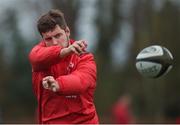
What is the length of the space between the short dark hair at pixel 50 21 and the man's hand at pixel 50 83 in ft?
2.13

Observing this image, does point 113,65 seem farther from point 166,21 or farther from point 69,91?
point 69,91

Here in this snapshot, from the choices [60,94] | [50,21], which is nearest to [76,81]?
[60,94]

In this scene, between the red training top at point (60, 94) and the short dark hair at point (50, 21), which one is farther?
the short dark hair at point (50, 21)

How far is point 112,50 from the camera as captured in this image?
127ft

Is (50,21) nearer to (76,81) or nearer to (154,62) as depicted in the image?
(76,81)

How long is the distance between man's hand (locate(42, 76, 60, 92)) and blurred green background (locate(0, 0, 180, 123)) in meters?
21.1

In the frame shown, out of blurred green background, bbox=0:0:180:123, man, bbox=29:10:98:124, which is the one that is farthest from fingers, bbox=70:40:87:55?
blurred green background, bbox=0:0:180:123

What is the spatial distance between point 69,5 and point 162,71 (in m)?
27.9

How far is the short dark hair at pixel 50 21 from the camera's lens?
22.8 ft

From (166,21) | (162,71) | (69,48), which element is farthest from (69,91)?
(166,21)

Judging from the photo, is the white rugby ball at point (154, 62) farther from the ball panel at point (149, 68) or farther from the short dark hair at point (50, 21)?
the short dark hair at point (50, 21)

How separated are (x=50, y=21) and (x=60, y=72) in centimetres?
52

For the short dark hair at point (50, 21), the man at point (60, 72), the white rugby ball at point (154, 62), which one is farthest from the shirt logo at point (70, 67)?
the white rugby ball at point (154, 62)

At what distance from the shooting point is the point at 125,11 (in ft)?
124
